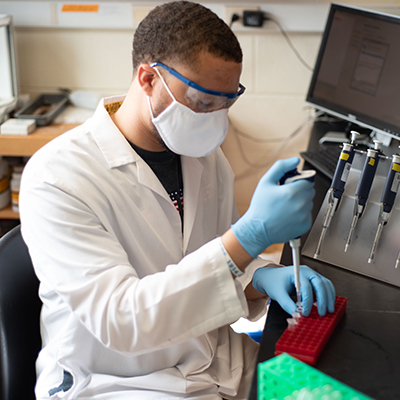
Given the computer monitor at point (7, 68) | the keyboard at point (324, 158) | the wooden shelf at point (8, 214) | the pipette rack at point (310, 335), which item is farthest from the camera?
the wooden shelf at point (8, 214)

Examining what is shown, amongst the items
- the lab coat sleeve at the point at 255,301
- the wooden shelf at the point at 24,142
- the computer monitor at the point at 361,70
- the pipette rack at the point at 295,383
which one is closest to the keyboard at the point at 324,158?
the computer monitor at the point at 361,70

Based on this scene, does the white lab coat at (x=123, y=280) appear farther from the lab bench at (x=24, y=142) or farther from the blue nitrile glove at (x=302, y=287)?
the lab bench at (x=24, y=142)

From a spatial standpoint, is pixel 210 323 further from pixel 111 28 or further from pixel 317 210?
pixel 111 28

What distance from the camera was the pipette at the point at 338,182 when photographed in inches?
40.4

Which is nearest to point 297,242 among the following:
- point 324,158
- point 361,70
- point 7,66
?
point 324,158

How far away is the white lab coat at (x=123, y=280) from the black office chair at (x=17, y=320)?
34 millimetres

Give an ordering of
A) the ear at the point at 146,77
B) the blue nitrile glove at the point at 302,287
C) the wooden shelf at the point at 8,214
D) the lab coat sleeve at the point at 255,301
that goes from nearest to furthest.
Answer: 1. the blue nitrile glove at the point at 302,287
2. the ear at the point at 146,77
3. the lab coat sleeve at the point at 255,301
4. the wooden shelf at the point at 8,214

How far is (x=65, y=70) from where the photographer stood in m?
2.59

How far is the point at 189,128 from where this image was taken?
3.31ft

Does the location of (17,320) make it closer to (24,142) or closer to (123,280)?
(123,280)

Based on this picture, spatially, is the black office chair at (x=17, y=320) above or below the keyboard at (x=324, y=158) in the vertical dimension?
below

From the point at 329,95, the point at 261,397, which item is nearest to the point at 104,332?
the point at 261,397

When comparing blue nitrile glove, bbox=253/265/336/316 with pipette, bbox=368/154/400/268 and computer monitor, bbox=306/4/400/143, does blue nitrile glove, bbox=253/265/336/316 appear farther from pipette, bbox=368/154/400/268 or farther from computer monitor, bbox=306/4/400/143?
computer monitor, bbox=306/4/400/143

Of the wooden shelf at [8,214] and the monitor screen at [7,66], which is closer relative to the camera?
the monitor screen at [7,66]
